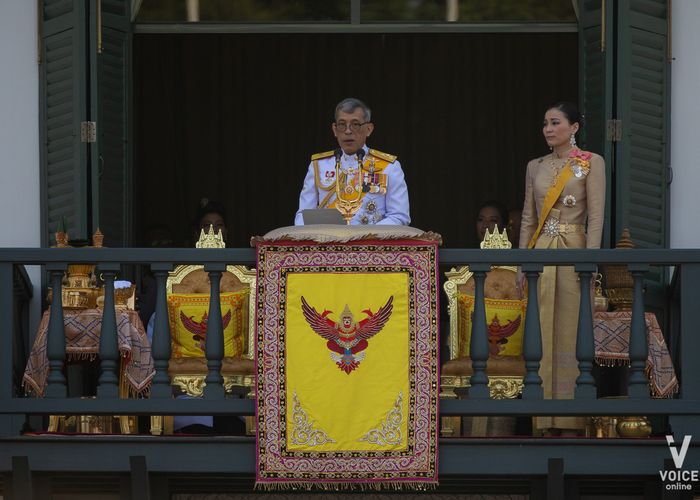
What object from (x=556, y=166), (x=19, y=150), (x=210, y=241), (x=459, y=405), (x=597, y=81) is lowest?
(x=459, y=405)

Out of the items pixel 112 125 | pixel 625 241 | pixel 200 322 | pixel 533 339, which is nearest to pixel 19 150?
pixel 112 125

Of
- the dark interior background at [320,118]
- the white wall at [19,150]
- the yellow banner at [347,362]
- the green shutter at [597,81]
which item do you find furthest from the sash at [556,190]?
the dark interior background at [320,118]

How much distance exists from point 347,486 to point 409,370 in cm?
66

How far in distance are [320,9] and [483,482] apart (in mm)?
4774

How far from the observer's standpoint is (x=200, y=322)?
879 centimetres

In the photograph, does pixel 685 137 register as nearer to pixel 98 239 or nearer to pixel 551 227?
pixel 551 227

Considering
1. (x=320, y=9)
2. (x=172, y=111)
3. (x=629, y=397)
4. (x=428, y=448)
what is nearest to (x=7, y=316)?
(x=428, y=448)

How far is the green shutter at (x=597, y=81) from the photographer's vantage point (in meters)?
9.58

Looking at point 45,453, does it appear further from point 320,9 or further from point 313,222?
point 320,9

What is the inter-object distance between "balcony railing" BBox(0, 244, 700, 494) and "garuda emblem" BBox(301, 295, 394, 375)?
1.54ft

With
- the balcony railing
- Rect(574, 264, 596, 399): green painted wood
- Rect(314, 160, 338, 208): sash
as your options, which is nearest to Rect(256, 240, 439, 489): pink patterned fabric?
the balcony railing

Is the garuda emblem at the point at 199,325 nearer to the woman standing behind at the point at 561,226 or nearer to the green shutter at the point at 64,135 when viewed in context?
the green shutter at the point at 64,135

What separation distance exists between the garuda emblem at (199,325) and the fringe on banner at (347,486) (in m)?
1.16

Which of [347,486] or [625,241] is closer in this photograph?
[347,486]
